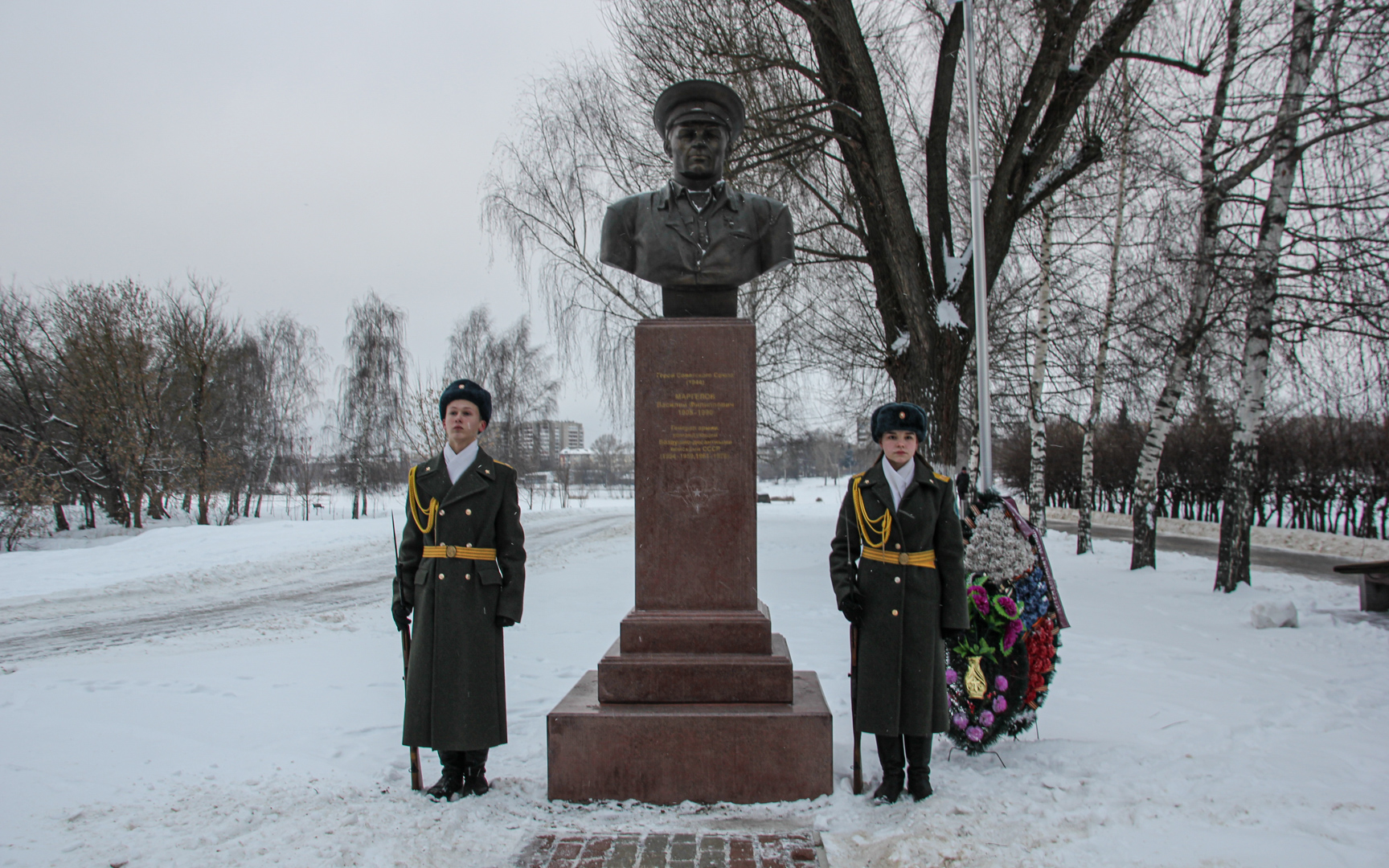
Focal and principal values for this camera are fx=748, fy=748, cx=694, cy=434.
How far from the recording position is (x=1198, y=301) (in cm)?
1039

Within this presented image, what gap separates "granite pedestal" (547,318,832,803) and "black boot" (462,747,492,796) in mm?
330

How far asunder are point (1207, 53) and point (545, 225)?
10.8 m

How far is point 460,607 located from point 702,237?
2226 mm

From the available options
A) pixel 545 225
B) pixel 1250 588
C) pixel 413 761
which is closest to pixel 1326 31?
pixel 1250 588

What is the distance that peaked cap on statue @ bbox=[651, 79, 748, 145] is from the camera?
3914mm

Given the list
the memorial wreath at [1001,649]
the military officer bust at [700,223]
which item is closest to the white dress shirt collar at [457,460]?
the military officer bust at [700,223]

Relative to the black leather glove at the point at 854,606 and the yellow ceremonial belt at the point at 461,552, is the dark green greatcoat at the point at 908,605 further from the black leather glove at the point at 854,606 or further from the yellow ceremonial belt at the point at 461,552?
the yellow ceremonial belt at the point at 461,552

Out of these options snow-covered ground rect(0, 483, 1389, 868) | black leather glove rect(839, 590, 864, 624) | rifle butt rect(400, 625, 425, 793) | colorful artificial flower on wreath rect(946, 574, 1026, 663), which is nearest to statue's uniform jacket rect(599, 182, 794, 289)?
black leather glove rect(839, 590, 864, 624)

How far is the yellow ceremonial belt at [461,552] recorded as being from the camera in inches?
134

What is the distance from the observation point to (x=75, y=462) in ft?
67.1

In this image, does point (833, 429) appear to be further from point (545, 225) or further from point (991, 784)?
point (991, 784)

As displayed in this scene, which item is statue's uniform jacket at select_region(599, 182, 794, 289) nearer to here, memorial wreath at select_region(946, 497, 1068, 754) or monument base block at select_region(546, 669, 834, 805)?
memorial wreath at select_region(946, 497, 1068, 754)

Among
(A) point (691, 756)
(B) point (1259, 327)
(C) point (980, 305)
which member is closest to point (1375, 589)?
(B) point (1259, 327)

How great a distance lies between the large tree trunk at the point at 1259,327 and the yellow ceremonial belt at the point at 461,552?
880 centimetres
